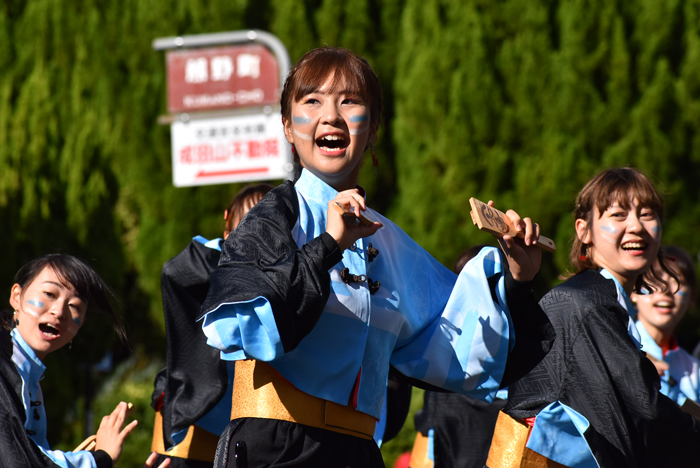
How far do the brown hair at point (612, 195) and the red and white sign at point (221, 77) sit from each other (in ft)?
11.9

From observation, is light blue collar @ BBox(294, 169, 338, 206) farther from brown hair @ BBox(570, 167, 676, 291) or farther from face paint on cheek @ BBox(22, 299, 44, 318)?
face paint on cheek @ BBox(22, 299, 44, 318)

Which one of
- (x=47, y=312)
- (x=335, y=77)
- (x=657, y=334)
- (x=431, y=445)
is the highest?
(x=335, y=77)

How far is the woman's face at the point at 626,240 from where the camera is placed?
296 centimetres

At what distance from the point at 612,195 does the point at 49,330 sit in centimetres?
207

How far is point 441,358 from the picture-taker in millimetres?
2215

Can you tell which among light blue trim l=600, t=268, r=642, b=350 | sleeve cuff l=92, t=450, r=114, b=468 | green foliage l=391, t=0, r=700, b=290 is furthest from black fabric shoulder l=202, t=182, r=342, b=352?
green foliage l=391, t=0, r=700, b=290

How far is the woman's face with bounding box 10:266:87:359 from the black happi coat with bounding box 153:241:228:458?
341mm

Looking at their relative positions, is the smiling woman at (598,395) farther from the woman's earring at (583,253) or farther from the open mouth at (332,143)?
the open mouth at (332,143)

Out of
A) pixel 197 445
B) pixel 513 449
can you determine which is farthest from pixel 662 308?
pixel 197 445

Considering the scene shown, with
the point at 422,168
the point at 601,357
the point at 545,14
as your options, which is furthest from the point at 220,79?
the point at 601,357

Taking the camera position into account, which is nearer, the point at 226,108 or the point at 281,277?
the point at 281,277

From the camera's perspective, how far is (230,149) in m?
A: 6.13

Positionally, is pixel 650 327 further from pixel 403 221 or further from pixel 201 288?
pixel 403 221

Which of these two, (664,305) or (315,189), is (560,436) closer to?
(315,189)
